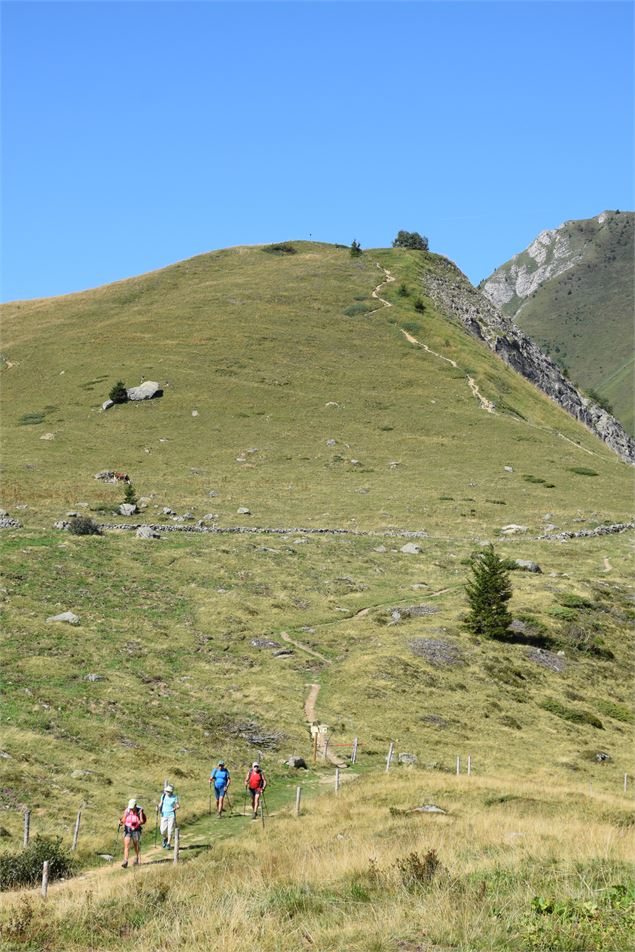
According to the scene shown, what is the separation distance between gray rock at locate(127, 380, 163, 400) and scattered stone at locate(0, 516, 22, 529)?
147 feet

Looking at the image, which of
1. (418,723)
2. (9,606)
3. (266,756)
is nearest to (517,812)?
(266,756)

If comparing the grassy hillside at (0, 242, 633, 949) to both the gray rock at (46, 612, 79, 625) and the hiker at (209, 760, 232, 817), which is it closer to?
the gray rock at (46, 612, 79, 625)

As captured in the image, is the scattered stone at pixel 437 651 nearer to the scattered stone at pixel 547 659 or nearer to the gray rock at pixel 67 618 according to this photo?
the scattered stone at pixel 547 659

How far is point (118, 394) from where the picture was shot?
315 feet

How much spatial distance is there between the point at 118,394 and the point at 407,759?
73.5m

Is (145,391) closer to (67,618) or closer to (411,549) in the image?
(411,549)

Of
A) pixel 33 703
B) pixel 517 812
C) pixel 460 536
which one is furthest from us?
pixel 460 536

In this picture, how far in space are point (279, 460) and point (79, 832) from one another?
64.6 m

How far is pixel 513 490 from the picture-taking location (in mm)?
78438

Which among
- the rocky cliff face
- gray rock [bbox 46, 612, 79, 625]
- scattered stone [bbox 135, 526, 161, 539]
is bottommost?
gray rock [bbox 46, 612, 79, 625]

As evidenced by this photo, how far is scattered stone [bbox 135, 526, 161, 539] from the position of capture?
53.7 m

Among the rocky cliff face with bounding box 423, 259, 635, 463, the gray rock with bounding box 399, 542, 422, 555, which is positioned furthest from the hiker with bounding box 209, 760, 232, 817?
the rocky cliff face with bounding box 423, 259, 635, 463

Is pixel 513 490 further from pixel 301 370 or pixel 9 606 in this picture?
pixel 9 606

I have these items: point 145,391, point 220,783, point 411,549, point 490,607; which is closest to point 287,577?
point 490,607
